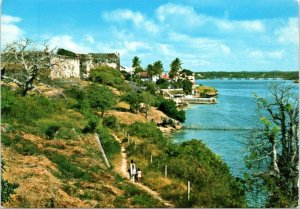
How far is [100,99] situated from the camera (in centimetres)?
4041

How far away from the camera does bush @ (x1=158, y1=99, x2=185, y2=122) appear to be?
53.5 m

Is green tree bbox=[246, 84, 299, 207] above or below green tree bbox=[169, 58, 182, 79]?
below

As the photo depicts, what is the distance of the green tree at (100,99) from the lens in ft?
132

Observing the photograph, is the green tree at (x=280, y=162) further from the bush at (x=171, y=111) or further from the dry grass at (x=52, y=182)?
the bush at (x=171, y=111)

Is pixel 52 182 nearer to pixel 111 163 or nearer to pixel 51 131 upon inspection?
pixel 111 163

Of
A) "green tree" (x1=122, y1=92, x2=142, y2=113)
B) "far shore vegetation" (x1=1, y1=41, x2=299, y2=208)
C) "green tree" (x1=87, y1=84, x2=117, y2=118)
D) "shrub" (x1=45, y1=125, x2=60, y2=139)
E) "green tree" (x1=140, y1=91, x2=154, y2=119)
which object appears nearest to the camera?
"far shore vegetation" (x1=1, y1=41, x2=299, y2=208)

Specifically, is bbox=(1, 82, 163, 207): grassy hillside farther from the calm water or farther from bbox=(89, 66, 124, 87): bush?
bbox=(89, 66, 124, 87): bush

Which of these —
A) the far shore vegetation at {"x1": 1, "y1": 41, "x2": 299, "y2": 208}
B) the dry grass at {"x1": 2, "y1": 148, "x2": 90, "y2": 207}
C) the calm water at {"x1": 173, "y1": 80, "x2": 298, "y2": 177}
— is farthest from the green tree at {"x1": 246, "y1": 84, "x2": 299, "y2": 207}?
the calm water at {"x1": 173, "y1": 80, "x2": 298, "y2": 177}

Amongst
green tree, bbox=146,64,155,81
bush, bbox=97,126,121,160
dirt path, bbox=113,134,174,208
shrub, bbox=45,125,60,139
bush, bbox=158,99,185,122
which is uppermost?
green tree, bbox=146,64,155,81

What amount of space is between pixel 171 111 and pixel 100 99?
15204 millimetres

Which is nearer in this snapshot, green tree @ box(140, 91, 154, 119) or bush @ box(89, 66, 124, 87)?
green tree @ box(140, 91, 154, 119)

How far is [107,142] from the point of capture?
2236cm

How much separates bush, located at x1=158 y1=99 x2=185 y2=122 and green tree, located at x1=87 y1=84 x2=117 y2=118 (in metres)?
13.1

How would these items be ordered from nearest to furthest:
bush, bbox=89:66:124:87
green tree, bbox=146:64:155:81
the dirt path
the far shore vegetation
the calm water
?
the far shore vegetation
the dirt path
the calm water
bush, bbox=89:66:124:87
green tree, bbox=146:64:155:81
